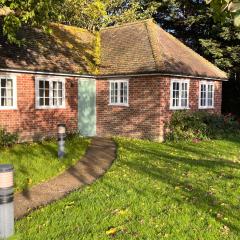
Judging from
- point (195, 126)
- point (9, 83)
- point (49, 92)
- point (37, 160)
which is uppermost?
point (9, 83)

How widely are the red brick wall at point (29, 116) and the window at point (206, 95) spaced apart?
6560 mm

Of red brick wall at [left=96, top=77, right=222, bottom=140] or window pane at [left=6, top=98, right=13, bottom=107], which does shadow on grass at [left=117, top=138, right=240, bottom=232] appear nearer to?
red brick wall at [left=96, top=77, right=222, bottom=140]

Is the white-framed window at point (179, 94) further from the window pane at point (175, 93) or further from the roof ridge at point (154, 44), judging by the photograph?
the roof ridge at point (154, 44)

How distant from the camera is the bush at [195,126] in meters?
18.0

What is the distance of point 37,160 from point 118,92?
825 centimetres

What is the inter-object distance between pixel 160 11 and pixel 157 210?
2836cm

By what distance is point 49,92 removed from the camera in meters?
17.9

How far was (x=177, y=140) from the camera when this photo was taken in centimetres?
1770

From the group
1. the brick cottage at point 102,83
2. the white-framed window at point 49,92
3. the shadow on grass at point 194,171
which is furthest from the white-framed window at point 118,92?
the shadow on grass at point 194,171

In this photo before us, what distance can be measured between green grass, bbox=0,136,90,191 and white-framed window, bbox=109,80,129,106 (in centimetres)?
373

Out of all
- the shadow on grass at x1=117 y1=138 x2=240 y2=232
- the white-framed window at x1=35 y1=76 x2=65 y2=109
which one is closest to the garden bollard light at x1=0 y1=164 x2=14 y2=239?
the shadow on grass at x1=117 y1=138 x2=240 y2=232

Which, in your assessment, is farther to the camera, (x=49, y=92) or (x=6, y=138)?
(x=49, y=92)

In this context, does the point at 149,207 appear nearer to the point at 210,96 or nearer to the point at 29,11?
the point at 29,11

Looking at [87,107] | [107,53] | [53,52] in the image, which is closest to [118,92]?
[87,107]
